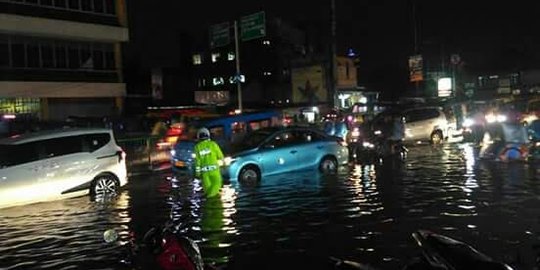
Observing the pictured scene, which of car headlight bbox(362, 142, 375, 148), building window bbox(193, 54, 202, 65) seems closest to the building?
car headlight bbox(362, 142, 375, 148)

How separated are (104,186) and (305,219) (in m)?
6.74

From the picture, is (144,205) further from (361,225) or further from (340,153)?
(340,153)

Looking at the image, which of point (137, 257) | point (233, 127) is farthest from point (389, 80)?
point (137, 257)

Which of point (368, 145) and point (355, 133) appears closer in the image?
point (368, 145)

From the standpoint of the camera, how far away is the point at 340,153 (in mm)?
20453

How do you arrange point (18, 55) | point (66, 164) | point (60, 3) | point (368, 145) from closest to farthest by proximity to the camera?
Result: point (66, 164), point (368, 145), point (18, 55), point (60, 3)

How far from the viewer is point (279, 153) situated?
19094mm

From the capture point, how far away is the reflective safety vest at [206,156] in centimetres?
1319

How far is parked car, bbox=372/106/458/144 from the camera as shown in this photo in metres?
30.5

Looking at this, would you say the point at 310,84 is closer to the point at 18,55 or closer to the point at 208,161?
the point at 18,55

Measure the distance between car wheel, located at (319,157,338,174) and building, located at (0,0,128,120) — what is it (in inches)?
1140

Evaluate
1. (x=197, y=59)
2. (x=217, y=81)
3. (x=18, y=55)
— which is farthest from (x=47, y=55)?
(x=197, y=59)

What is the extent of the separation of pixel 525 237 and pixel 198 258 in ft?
17.2

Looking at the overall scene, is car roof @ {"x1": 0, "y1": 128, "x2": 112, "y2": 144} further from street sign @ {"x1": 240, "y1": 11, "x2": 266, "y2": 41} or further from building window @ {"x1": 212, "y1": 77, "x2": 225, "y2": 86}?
building window @ {"x1": 212, "y1": 77, "x2": 225, "y2": 86}
